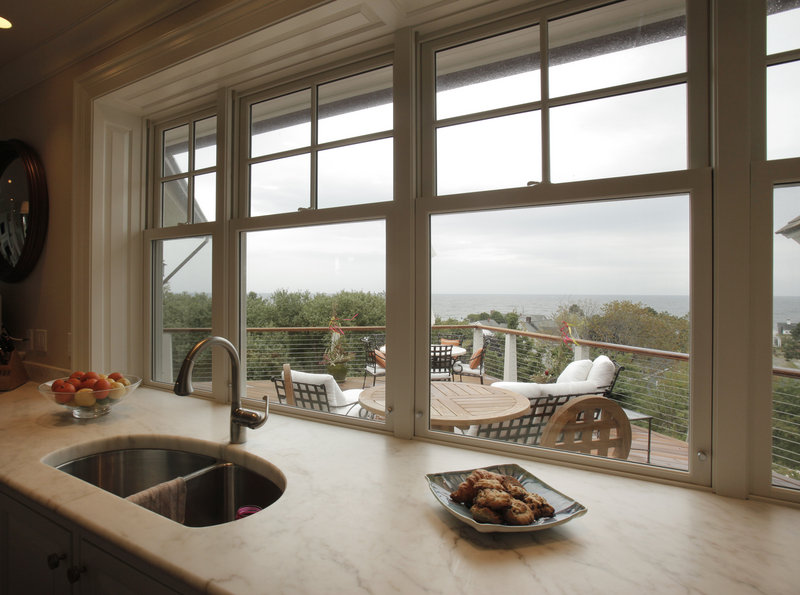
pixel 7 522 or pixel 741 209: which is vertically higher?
pixel 741 209

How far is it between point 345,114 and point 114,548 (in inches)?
59.1

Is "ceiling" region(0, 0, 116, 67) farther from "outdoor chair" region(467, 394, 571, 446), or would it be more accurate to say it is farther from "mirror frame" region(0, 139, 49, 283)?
"outdoor chair" region(467, 394, 571, 446)

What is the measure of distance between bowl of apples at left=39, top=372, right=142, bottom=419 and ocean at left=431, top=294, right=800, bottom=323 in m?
1.29

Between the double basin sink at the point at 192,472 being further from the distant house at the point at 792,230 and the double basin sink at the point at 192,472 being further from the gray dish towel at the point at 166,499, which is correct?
the distant house at the point at 792,230

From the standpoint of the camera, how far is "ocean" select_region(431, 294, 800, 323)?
38.7 inches

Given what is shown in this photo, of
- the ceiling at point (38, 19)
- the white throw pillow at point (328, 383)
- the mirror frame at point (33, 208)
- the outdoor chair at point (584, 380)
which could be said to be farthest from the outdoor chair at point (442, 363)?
the mirror frame at point (33, 208)

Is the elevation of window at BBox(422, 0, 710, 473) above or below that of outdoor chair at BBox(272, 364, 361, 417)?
above

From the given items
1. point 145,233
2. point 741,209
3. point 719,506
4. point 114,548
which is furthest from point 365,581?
point 145,233

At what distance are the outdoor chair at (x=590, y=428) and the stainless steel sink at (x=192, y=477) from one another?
0.81 metres

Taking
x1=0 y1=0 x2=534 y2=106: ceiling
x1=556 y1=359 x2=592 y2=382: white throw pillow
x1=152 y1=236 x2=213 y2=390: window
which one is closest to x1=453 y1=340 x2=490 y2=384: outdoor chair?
x1=556 y1=359 x2=592 y2=382: white throw pillow

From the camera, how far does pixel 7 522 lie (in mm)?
1210

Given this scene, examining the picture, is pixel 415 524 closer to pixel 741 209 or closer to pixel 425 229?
pixel 425 229

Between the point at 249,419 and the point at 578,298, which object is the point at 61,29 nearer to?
the point at 249,419

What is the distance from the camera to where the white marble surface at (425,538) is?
73cm
